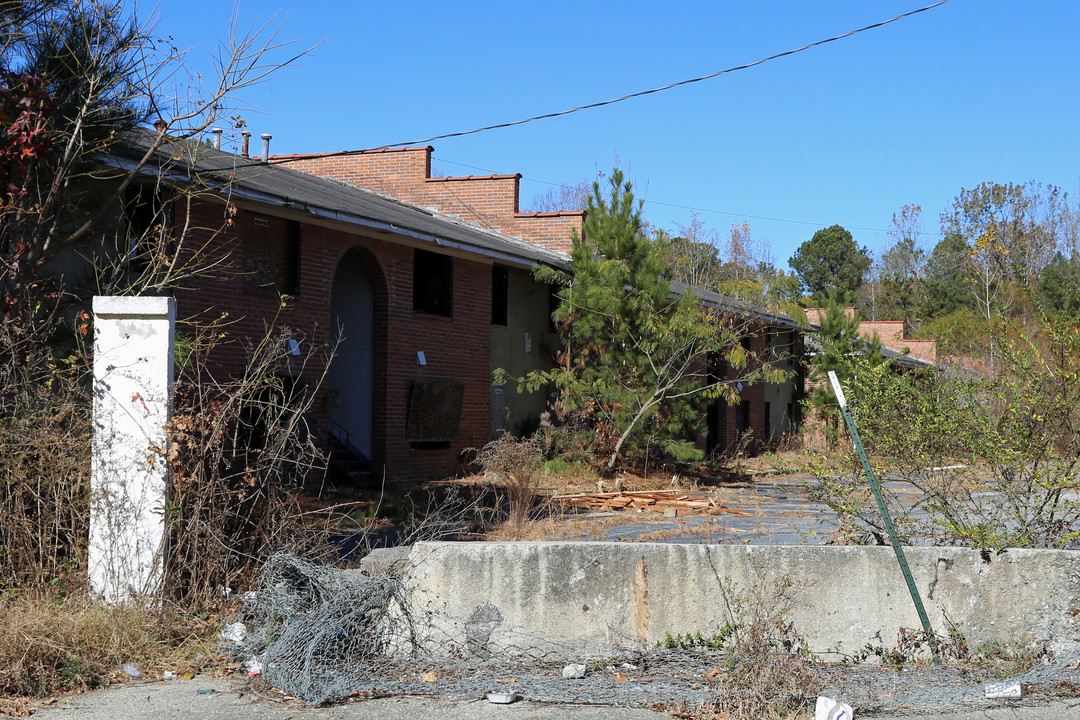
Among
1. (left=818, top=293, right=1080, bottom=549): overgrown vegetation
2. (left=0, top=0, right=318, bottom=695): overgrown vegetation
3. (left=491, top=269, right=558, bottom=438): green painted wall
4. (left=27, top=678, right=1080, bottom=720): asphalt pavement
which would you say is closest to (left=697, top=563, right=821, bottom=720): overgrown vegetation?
(left=27, top=678, right=1080, bottom=720): asphalt pavement

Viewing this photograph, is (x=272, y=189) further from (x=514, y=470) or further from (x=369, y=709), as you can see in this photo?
(x=369, y=709)

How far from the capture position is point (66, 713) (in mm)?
5555

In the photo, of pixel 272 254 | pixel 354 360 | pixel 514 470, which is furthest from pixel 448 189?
pixel 514 470

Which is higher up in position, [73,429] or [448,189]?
[448,189]

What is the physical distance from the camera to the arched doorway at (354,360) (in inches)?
708

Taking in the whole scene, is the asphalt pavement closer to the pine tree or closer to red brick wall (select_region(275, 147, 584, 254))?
the pine tree

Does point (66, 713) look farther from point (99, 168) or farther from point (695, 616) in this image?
point (99, 168)

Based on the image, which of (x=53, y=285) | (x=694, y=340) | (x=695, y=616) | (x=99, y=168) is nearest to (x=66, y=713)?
(x=695, y=616)

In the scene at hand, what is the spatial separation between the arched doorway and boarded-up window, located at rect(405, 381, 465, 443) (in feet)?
2.79

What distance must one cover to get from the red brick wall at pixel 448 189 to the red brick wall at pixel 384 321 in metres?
5.53

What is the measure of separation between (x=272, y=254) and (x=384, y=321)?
9.26 feet

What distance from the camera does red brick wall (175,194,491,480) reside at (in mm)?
14422

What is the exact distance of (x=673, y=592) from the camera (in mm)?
6688

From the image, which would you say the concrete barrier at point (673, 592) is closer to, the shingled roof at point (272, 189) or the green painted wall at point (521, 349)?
the shingled roof at point (272, 189)
